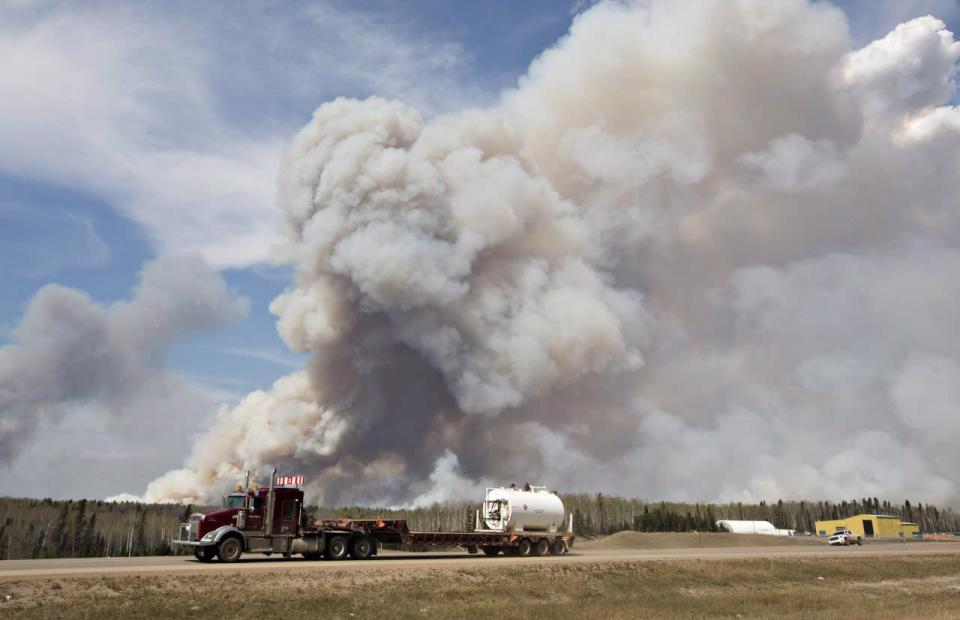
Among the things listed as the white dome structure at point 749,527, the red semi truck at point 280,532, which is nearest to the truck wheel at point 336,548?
the red semi truck at point 280,532

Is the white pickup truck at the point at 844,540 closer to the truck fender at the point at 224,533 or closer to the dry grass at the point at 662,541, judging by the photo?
the dry grass at the point at 662,541

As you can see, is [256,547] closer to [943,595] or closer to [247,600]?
[247,600]

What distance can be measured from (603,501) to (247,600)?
11841cm

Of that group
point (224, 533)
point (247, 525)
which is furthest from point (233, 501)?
point (224, 533)

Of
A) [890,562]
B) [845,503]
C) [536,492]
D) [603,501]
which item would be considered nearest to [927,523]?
[845,503]

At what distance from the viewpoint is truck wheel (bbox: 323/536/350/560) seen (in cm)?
3734

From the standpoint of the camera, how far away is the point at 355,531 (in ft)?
125

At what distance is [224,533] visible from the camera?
113ft

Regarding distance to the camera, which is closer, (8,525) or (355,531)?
(355,531)

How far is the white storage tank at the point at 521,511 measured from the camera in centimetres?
4484

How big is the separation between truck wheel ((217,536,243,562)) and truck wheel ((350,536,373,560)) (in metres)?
5.72

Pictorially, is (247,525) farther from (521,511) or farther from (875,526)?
(875,526)

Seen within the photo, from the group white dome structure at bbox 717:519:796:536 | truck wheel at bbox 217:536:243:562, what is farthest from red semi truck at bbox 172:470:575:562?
white dome structure at bbox 717:519:796:536

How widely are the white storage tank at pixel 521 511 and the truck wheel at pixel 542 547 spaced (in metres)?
0.95
